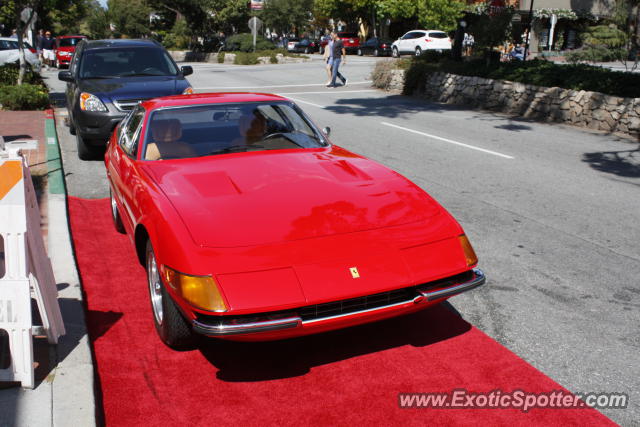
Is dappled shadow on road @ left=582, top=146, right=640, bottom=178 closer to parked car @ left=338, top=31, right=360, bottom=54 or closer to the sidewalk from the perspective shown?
the sidewalk

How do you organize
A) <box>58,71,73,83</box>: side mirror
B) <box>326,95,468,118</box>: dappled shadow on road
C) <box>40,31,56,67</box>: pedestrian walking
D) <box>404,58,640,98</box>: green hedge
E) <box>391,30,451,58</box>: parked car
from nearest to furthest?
<box>58,71,73,83</box>: side mirror → <box>404,58,640,98</box>: green hedge → <box>326,95,468,118</box>: dappled shadow on road → <box>40,31,56,67</box>: pedestrian walking → <box>391,30,451,58</box>: parked car

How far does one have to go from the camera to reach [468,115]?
1606 centimetres

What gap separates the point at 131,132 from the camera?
5602mm

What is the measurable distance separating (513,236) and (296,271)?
11.5 feet

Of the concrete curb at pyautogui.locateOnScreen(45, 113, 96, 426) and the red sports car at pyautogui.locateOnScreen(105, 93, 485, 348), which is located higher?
the red sports car at pyautogui.locateOnScreen(105, 93, 485, 348)

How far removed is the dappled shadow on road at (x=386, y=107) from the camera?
1612 cm

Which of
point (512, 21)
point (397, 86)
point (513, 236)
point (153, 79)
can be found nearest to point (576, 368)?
point (513, 236)

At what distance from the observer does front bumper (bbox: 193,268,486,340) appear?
3.33 meters

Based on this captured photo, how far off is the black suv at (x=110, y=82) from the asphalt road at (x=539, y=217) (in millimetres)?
611

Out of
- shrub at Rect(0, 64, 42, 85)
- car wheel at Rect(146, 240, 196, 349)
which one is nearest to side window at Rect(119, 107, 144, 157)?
car wheel at Rect(146, 240, 196, 349)

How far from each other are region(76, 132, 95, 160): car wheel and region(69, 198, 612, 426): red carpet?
5.72 m

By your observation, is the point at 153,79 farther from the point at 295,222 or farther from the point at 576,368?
the point at 576,368

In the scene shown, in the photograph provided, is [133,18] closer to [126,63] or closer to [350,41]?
[350,41]

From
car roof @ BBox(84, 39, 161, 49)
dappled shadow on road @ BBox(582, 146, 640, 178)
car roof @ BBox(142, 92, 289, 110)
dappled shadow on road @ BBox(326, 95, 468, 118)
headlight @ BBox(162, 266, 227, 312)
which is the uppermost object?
car roof @ BBox(84, 39, 161, 49)
